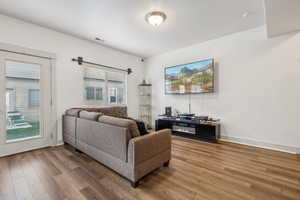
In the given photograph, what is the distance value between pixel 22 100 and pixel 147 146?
2.85 m

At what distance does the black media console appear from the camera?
10.7 ft

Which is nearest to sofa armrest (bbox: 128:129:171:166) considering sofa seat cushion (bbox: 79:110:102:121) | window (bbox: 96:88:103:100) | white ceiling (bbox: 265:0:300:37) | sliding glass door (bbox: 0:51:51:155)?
sofa seat cushion (bbox: 79:110:102:121)

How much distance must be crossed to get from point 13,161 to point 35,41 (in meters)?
2.40

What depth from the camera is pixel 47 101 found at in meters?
3.02

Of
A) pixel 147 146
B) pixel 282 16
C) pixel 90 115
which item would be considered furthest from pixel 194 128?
pixel 282 16

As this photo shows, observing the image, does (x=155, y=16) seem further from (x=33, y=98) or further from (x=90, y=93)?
(x=33, y=98)

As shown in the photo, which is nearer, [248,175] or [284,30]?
[248,175]

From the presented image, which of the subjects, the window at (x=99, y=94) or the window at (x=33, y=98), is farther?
the window at (x=99, y=94)

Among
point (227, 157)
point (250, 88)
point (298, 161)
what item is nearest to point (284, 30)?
point (250, 88)

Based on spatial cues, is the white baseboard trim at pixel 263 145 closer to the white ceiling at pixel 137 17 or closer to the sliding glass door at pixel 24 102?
the white ceiling at pixel 137 17

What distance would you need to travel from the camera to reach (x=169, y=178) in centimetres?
185

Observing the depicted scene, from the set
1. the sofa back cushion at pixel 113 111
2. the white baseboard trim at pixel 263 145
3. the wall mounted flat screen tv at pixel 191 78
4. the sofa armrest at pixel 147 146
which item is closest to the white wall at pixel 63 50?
the sofa back cushion at pixel 113 111

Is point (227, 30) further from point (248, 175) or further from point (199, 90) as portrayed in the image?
point (248, 175)

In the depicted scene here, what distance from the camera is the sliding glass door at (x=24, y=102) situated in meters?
2.54
